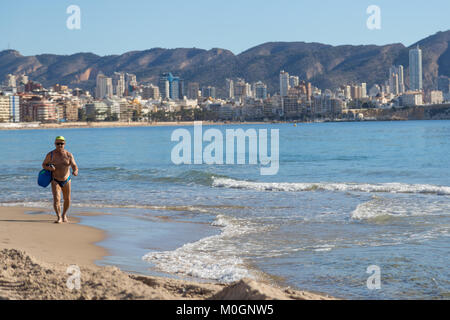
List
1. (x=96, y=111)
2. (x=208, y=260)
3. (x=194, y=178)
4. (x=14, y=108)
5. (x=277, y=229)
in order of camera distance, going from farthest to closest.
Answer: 1. (x=96, y=111)
2. (x=14, y=108)
3. (x=194, y=178)
4. (x=277, y=229)
5. (x=208, y=260)

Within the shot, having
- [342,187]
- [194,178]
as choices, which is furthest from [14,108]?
[342,187]

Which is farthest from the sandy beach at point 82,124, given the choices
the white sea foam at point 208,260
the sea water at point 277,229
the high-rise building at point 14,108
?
the white sea foam at point 208,260

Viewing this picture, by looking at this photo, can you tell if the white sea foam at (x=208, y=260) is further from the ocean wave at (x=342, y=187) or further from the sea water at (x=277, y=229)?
the ocean wave at (x=342, y=187)

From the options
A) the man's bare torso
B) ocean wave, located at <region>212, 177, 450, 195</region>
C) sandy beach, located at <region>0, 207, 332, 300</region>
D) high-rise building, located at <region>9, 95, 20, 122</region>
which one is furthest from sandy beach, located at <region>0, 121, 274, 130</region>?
sandy beach, located at <region>0, 207, 332, 300</region>

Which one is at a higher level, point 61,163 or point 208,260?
point 61,163

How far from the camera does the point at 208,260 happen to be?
24.4 ft

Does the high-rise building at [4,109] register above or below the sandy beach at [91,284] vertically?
above

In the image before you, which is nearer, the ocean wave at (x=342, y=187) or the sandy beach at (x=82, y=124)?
Answer: the ocean wave at (x=342, y=187)

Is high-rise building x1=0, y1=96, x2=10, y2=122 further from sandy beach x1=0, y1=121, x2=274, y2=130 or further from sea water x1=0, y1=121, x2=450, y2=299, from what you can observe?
sea water x1=0, y1=121, x2=450, y2=299

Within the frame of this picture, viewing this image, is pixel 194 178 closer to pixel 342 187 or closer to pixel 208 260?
pixel 342 187

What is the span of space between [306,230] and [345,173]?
14.3 m

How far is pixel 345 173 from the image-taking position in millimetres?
23562

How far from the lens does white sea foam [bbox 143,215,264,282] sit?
663 centimetres

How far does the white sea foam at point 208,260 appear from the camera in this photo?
6.63 m
